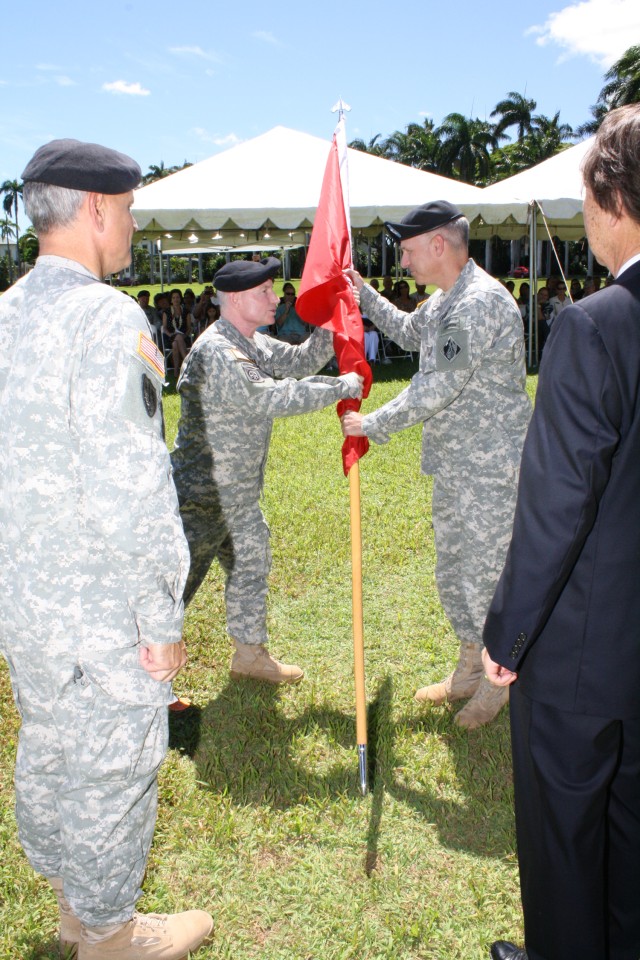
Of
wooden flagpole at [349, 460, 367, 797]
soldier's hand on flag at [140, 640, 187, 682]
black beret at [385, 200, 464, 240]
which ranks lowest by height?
wooden flagpole at [349, 460, 367, 797]

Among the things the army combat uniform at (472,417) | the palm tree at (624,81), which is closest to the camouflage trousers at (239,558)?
the army combat uniform at (472,417)

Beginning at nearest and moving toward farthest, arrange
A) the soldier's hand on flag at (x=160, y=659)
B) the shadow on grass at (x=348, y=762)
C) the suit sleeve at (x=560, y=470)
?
1. the suit sleeve at (x=560, y=470)
2. the soldier's hand on flag at (x=160, y=659)
3. the shadow on grass at (x=348, y=762)

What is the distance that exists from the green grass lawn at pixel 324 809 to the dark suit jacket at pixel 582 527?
1.19m

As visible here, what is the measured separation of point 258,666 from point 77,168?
2.74 metres

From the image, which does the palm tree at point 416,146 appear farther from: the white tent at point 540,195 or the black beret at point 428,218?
the black beret at point 428,218

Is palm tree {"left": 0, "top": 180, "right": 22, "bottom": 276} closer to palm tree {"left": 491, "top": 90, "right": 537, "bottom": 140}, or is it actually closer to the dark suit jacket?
palm tree {"left": 491, "top": 90, "right": 537, "bottom": 140}

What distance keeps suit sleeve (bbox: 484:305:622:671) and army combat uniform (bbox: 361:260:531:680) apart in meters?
1.50

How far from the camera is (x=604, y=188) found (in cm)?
164

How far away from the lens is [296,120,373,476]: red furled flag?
322 cm

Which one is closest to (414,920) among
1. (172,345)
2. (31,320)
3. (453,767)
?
(453,767)

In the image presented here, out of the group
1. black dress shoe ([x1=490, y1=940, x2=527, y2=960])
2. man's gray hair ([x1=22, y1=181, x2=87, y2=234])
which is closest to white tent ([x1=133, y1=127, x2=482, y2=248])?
man's gray hair ([x1=22, y1=181, x2=87, y2=234])

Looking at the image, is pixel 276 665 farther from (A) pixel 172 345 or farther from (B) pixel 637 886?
(A) pixel 172 345

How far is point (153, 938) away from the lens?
2264 millimetres

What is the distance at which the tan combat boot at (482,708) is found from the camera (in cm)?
349
